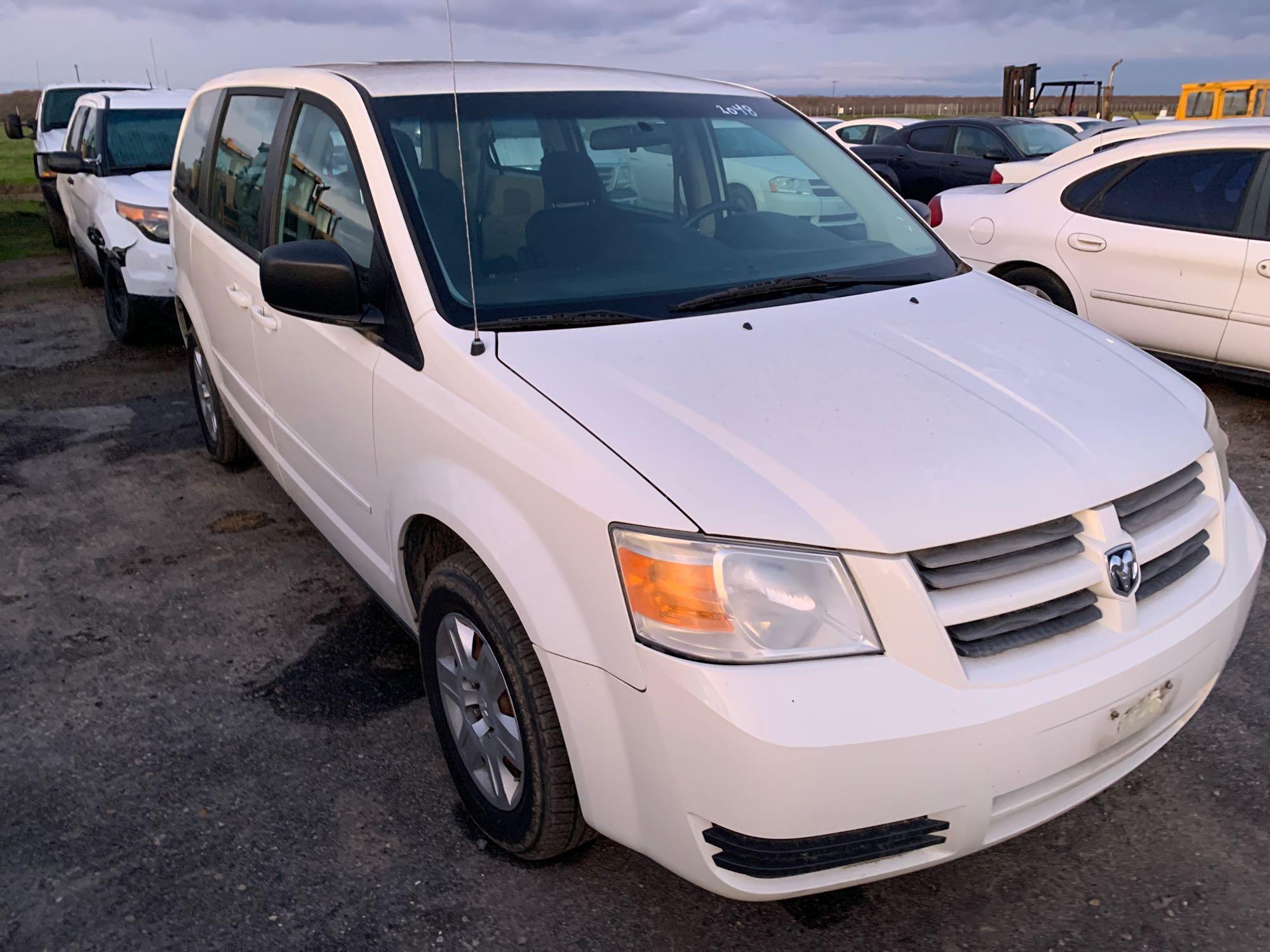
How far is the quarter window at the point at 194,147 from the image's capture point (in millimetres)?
4520

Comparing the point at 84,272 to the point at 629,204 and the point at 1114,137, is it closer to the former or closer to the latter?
the point at 629,204

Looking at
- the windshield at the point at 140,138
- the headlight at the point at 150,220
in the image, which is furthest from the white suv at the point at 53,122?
the headlight at the point at 150,220

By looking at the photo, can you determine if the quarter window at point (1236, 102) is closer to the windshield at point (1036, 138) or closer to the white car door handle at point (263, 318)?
the windshield at point (1036, 138)

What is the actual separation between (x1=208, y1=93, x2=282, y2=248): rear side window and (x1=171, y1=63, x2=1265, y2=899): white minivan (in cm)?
39

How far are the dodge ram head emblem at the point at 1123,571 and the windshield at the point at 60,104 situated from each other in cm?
1476

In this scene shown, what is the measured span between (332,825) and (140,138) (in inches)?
290

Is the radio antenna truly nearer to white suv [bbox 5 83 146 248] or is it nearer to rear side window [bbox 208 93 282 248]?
rear side window [bbox 208 93 282 248]

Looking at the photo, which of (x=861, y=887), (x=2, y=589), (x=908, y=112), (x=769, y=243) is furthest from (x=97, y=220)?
(x=908, y=112)

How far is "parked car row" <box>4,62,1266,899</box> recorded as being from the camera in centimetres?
184

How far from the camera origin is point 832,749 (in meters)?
1.74

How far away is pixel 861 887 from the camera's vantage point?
235 centimetres

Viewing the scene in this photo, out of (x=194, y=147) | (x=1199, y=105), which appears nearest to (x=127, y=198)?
(x=194, y=147)

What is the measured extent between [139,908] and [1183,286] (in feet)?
18.2

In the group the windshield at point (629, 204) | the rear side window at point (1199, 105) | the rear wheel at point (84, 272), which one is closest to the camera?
the windshield at point (629, 204)
